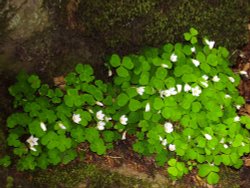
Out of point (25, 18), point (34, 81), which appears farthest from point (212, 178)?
point (25, 18)

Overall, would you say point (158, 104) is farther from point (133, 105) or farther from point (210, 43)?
point (210, 43)

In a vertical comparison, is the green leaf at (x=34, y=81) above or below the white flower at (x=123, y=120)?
above

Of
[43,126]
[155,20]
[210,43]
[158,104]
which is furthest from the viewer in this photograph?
[210,43]

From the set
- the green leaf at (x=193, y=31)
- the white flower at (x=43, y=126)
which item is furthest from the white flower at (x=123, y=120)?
the green leaf at (x=193, y=31)

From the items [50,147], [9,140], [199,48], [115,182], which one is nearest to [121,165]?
[115,182]

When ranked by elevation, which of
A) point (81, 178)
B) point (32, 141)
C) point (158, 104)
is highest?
point (158, 104)

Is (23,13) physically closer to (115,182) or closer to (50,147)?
(50,147)

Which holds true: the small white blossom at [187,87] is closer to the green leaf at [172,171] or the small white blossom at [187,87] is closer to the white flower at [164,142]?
the white flower at [164,142]

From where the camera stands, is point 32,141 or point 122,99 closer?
point 32,141
